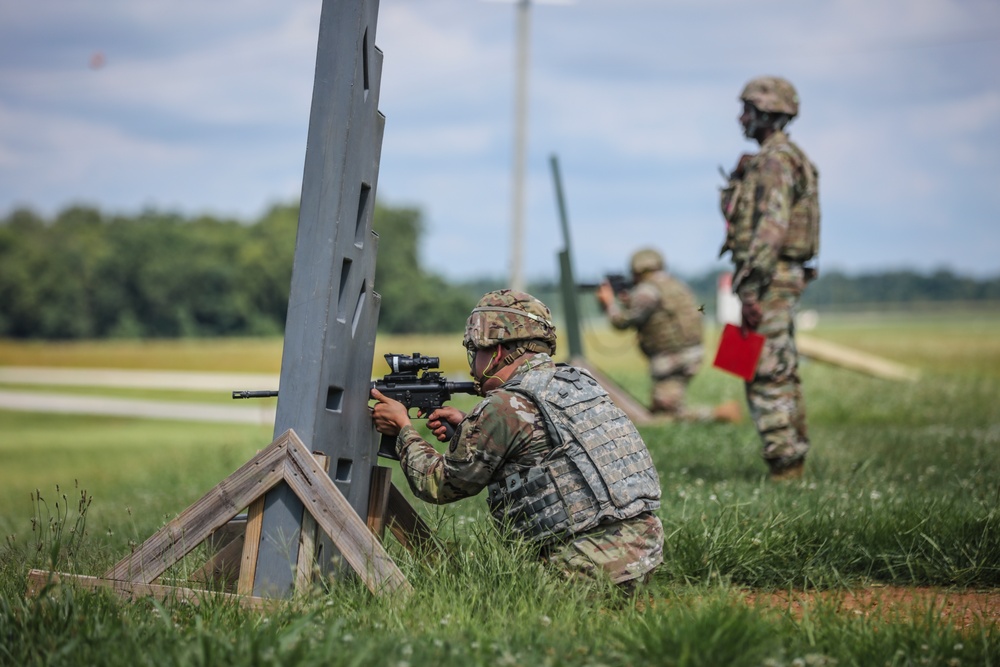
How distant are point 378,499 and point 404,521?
0.72 feet

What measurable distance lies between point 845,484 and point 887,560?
7.33 feet

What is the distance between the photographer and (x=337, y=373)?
16.0 feet

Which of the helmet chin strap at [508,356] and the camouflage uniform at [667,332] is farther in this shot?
the camouflage uniform at [667,332]

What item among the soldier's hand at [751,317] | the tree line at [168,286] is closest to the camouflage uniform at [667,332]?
the soldier's hand at [751,317]

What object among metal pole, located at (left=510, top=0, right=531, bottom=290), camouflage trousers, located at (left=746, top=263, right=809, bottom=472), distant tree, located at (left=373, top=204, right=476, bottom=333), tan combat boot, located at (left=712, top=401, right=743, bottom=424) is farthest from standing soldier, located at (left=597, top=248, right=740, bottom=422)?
distant tree, located at (left=373, top=204, right=476, bottom=333)

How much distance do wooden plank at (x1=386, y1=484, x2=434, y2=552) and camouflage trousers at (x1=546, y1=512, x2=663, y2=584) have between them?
0.76 m

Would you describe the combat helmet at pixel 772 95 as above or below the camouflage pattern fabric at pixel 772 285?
above

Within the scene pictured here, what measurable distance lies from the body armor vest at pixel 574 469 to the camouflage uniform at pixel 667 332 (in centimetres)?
988

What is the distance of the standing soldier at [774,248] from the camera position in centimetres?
830

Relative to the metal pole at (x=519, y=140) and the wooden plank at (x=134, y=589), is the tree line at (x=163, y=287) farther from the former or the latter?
the wooden plank at (x=134, y=589)

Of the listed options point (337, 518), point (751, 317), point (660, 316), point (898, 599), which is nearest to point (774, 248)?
point (751, 317)

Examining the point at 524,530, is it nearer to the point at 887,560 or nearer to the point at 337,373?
the point at 337,373

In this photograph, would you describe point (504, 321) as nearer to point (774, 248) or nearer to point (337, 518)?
point (337, 518)

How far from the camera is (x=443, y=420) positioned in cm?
508
